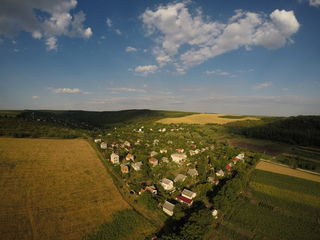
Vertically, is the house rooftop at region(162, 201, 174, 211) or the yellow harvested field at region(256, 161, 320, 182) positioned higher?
the house rooftop at region(162, 201, 174, 211)

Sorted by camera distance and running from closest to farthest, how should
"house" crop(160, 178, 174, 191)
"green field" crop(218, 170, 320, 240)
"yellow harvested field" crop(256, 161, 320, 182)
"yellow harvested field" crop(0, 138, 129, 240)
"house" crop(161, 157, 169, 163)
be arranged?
"yellow harvested field" crop(0, 138, 129, 240)
"green field" crop(218, 170, 320, 240)
"house" crop(160, 178, 174, 191)
"yellow harvested field" crop(256, 161, 320, 182)
"house" crop(161, 157, 169, 163)

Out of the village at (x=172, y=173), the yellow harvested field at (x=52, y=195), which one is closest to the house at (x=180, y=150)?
the village at (x=172, y=173)

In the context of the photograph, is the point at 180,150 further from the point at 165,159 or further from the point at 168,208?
the point at 168,208

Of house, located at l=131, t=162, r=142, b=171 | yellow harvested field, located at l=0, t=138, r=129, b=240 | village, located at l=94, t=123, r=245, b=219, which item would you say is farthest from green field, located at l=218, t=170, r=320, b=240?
house, located at l=131, t=162, r=142, b=171

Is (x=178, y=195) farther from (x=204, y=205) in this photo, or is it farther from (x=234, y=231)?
(x=234, y=231)

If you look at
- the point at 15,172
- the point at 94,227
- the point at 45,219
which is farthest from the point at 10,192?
the point at 94,227

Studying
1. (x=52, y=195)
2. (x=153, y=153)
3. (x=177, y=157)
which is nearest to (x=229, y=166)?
(x=177, y=157)

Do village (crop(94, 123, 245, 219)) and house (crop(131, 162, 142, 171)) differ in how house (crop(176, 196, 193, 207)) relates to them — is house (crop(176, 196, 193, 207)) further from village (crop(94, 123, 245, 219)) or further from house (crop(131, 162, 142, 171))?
house (crop(131, 162, 142, 171))

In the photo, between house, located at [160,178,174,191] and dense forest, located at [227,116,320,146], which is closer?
house, located at [160,178,174,191]
